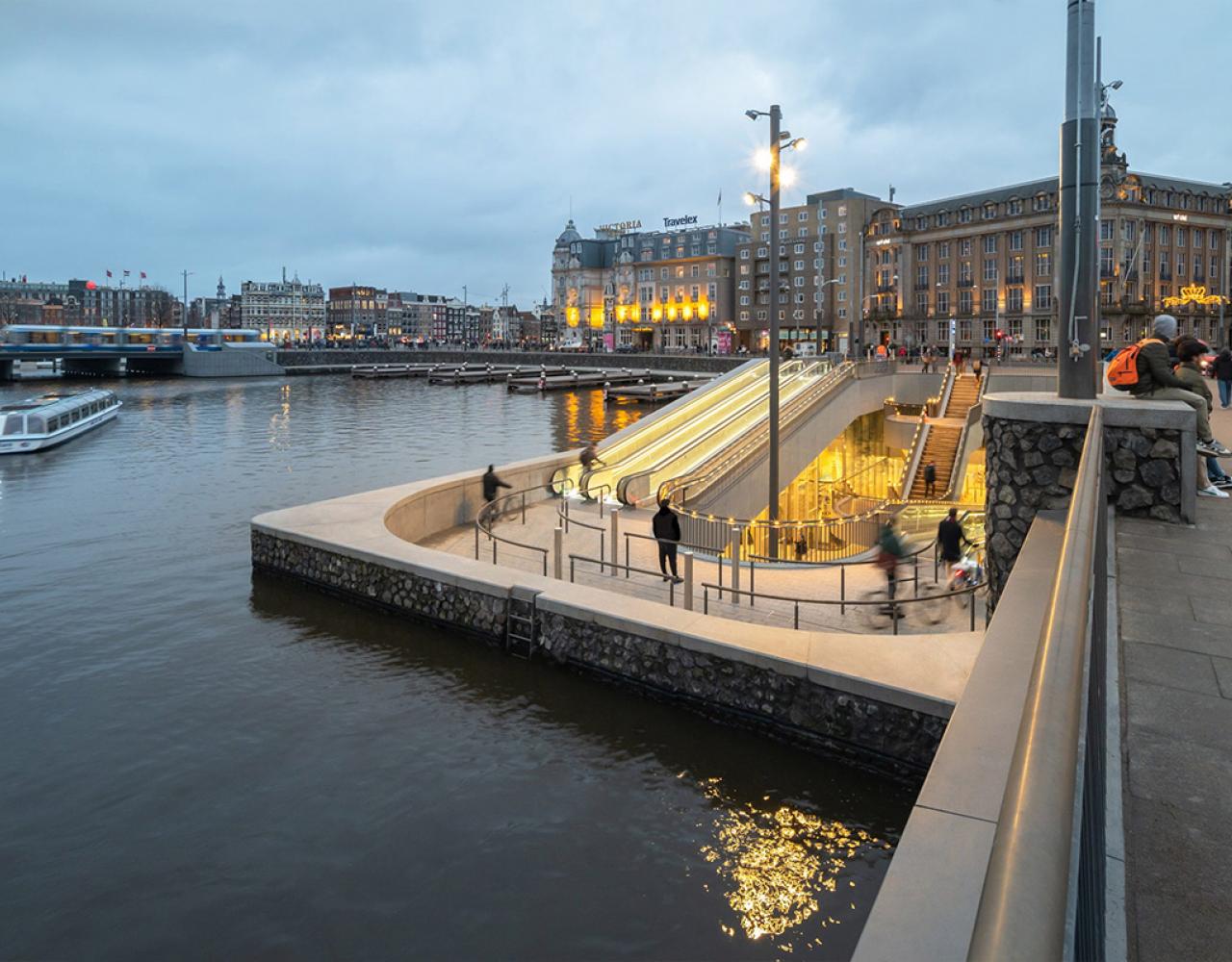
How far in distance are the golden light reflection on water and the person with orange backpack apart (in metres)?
5.72

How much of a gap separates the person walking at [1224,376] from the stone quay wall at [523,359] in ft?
234

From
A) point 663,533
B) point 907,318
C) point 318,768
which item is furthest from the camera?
point 907,318

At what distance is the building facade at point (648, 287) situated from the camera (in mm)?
125625

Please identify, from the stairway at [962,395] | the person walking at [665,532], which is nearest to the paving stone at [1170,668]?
the person walking at [665,532]

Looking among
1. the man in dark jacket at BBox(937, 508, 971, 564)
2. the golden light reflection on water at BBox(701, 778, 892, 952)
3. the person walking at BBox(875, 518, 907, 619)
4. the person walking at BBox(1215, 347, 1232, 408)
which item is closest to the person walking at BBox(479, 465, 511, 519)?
the person walking at BBox(875, 518, 907, 619)

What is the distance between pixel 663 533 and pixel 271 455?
28.3 meters

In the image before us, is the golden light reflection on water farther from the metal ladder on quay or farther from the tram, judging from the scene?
the tram

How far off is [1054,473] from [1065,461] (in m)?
0.17

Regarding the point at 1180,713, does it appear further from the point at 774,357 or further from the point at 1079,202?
the point at 774,357

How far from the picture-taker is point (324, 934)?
26.5ft

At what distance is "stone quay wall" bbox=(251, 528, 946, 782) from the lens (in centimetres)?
1008

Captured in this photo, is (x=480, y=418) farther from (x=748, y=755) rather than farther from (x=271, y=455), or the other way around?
(x=748, y=755)

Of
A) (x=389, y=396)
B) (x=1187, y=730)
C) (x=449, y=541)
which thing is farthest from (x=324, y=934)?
(x=389, y=396)

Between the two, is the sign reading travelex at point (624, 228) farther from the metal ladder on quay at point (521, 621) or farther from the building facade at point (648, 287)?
the metal ladder on quay at point (521, 621)
